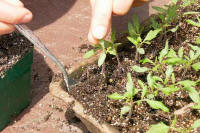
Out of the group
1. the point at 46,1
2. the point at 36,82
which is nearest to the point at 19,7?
the point at 36,82

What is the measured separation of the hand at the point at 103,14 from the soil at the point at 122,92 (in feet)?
0.87

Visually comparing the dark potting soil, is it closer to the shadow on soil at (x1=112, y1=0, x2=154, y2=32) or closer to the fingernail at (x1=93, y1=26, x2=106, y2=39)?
the fingernail at (x1=93, y1=26, x2=106, y2=39)

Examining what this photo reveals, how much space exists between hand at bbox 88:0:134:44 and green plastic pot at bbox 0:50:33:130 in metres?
0.59

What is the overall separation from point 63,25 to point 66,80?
134 cm

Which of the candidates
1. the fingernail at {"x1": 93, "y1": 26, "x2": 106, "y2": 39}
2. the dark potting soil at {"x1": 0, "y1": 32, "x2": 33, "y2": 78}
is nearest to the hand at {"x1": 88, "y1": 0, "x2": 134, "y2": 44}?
the fingernail at {"x1": 93, "y1": 26, "x2": 106, "y2": 39}

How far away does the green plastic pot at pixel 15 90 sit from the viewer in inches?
70.9

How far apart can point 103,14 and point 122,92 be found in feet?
1.27

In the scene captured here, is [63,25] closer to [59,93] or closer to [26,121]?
[26,121]

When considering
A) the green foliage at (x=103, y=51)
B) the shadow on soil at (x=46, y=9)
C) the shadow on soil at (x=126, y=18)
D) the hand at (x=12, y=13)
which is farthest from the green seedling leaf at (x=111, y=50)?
the shadow on soil at (x=46, y=9)

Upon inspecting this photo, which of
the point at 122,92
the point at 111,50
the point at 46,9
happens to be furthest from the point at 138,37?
the point at 46,9

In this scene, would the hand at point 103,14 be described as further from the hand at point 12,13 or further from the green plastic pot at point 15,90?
the green plastic pot at point 15,90

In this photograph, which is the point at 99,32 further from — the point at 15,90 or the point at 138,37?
the point at 15,90

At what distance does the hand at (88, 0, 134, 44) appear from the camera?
4.34ft

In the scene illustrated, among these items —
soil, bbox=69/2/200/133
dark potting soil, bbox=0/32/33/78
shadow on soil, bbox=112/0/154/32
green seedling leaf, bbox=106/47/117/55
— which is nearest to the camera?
soil, bbox=69/2/200/133
